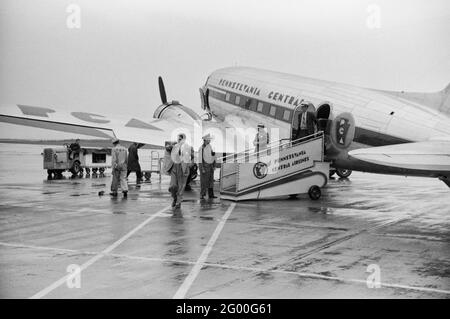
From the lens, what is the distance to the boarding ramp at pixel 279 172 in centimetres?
1600

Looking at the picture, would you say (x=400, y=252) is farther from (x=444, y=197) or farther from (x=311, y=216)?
(x=444, y=197)

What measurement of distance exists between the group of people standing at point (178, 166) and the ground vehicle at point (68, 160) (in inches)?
376

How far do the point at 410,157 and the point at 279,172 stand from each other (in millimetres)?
6082

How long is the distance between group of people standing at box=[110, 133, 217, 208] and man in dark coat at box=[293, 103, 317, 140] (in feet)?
8.96

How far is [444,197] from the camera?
18.3m

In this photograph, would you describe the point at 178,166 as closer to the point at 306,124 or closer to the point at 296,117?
the point at 306,124

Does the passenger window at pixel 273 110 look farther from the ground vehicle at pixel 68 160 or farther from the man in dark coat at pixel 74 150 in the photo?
the ground vehicle at pixel 68 160

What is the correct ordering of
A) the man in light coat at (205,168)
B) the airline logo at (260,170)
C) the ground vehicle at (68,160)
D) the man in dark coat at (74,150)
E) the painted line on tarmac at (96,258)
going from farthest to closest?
the man in dark coat at (74,150), the ground vehicle at (68,160), the man in light coat at (205,168), the airline logo at (260,170), the painted line on tarmac at (96,258)

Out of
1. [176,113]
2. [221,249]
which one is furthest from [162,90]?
[221,249]

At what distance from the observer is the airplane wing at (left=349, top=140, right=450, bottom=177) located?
396 inches

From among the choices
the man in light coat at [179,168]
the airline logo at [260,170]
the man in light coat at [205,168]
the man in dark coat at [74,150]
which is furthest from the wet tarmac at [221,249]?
the man in dark coat at [74,150]

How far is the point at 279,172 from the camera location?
16.2 meters
